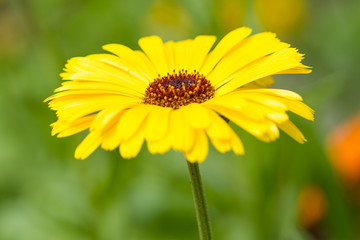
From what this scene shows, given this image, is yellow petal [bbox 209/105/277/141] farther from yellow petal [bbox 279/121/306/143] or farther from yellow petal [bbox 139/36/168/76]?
yellow petal [bbox 139/36/168/76]

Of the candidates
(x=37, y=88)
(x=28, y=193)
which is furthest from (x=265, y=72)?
(x=37, y=88)

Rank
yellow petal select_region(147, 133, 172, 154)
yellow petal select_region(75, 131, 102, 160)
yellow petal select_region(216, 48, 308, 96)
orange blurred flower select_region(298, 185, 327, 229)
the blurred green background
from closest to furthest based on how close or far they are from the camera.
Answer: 1. yellow petal select_region(147, 133, 172, 154)
2. yellow petal select_region(75, 131, 102, 160)
3. yellow petal select_region(216, 48, 308, 96)
4. the blurred green background
5. orange blurred flower select_region(298, 185, 327, 229)

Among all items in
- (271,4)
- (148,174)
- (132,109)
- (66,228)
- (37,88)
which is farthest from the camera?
(271,4)

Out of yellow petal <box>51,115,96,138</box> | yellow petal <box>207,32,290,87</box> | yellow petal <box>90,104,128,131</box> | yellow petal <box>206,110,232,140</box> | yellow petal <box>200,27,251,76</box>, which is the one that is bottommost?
yellow petal <box>206,110,232,140</box>

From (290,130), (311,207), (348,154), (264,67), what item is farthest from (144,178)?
(290,130)

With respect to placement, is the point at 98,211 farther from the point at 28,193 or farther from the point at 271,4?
the point at 271,4

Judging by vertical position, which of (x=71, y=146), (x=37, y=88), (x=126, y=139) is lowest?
(x=126, y=139)

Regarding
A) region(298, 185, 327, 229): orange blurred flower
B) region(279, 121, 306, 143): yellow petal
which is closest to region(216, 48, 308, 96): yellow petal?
region(279, 121, 306, 143): yellow petal
